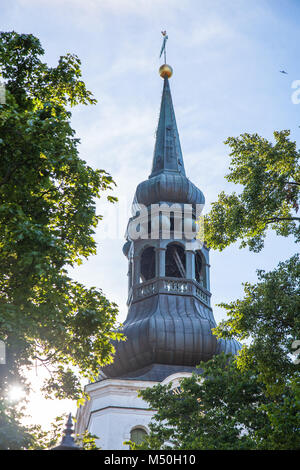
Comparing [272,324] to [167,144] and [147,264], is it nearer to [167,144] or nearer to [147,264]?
[147,264]

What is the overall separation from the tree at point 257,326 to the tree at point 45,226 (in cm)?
339

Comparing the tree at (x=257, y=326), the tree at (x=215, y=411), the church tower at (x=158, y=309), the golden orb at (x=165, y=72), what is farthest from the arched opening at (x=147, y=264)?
the tree at (x=257, y=326)

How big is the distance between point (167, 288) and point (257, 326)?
19631 mm

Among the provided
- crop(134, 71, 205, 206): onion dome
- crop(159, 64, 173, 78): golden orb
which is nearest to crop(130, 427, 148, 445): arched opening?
crop(134, 71, 205, 206): onion dome

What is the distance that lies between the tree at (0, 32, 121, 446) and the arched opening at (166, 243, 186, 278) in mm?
21847

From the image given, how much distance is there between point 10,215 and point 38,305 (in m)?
1.83

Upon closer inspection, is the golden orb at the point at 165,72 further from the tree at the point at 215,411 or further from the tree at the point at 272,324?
the tree at the point at 272,324

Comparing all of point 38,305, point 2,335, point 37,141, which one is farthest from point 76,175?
point 2,335

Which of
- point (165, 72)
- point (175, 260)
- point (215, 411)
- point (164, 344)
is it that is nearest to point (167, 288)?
point (175, 260)

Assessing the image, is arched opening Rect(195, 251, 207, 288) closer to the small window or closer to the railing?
the railing

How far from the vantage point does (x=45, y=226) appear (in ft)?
45.2

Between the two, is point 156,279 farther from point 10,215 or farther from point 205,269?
point 10,215

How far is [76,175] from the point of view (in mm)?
14945

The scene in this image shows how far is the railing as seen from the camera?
3624 centimetres
